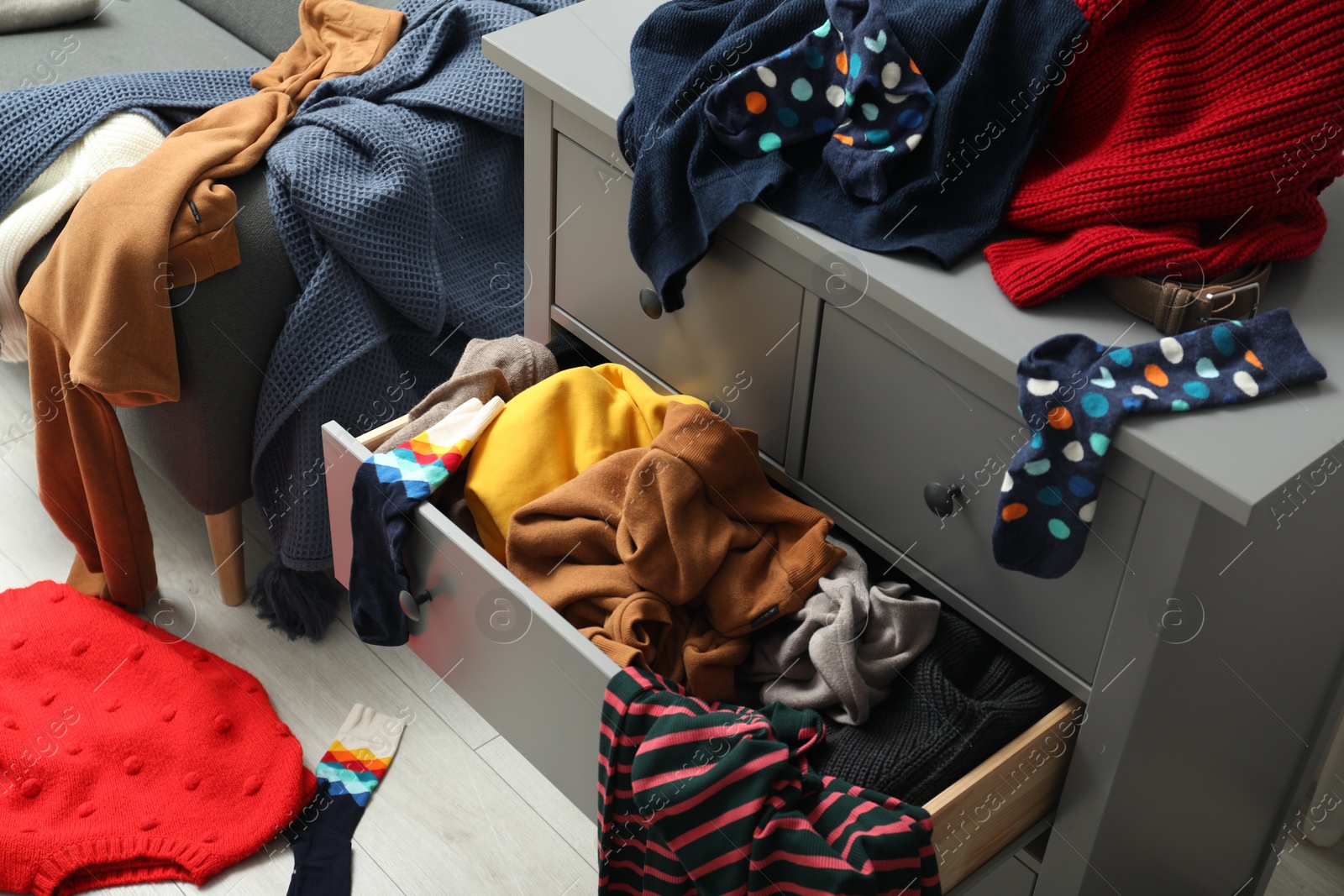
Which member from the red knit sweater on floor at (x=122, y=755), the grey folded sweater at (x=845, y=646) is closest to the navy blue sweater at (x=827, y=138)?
the grey folded sweater at (x=845, y=646)

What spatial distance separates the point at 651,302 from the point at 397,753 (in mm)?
699

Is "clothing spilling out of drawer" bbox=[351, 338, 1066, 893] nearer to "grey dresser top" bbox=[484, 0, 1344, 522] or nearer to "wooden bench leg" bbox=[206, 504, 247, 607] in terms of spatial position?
"grey dresser top" bbox=[484, 0, 1344, 522]

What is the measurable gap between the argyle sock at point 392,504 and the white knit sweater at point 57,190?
2.30ft

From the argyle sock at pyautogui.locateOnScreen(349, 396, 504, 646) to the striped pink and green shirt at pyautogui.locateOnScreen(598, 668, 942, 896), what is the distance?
9.8 inches

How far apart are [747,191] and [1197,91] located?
0.31 meters

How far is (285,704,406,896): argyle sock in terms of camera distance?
4.50 feet

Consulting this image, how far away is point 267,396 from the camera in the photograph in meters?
1.50

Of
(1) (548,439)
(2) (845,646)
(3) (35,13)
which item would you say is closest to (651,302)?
(1) (548,439)

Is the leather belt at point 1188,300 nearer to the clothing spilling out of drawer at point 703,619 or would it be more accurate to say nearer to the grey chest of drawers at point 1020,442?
the grey chest of drawers at point 1020,442

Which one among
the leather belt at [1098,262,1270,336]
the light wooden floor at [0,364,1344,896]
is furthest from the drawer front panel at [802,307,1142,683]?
the light wooden floor at [0,364,1344,896]

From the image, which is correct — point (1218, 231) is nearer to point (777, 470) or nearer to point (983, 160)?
point (983, 160)

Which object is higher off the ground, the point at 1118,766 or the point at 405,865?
the point at 1118,766

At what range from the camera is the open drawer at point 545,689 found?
89 centimetres

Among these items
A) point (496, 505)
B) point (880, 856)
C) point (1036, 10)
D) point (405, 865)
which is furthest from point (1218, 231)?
point (405, 865)
